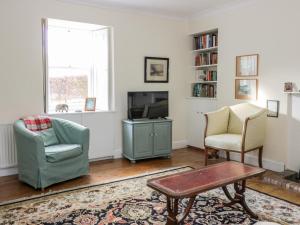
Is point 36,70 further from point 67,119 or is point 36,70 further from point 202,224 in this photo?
point 202,224

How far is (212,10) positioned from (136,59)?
59.8 inches

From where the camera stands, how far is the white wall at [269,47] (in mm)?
3834

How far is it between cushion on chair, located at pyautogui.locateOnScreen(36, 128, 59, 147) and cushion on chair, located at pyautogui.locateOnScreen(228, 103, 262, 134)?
2592 millimetres

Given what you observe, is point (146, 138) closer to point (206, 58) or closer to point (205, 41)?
point (206, 58)

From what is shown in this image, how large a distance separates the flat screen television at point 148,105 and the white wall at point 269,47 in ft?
3.49

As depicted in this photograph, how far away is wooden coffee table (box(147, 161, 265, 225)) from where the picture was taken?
225 cm

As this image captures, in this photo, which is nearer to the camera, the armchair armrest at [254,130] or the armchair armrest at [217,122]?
the armchair armrest at [254,130]

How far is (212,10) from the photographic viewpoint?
488 centimetres

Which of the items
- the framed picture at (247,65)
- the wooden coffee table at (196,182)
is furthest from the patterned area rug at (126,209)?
the framed picture at (247,65)

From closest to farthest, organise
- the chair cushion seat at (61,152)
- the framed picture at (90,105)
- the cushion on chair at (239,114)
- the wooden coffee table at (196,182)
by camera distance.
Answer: the wooden coffee table at (196,182), the chair cushion seat at (61,152), the cushion on chair at (239,114), the framed picture at (90,105)

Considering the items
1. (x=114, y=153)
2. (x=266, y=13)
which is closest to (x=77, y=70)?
(x=114, y=153)

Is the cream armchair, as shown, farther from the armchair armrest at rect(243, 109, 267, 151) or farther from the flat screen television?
the flat screen television

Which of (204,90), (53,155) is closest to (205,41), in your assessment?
(204,90)

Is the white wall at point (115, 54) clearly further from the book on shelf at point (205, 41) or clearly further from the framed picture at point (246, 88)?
the framed picture at point (246, 88)
